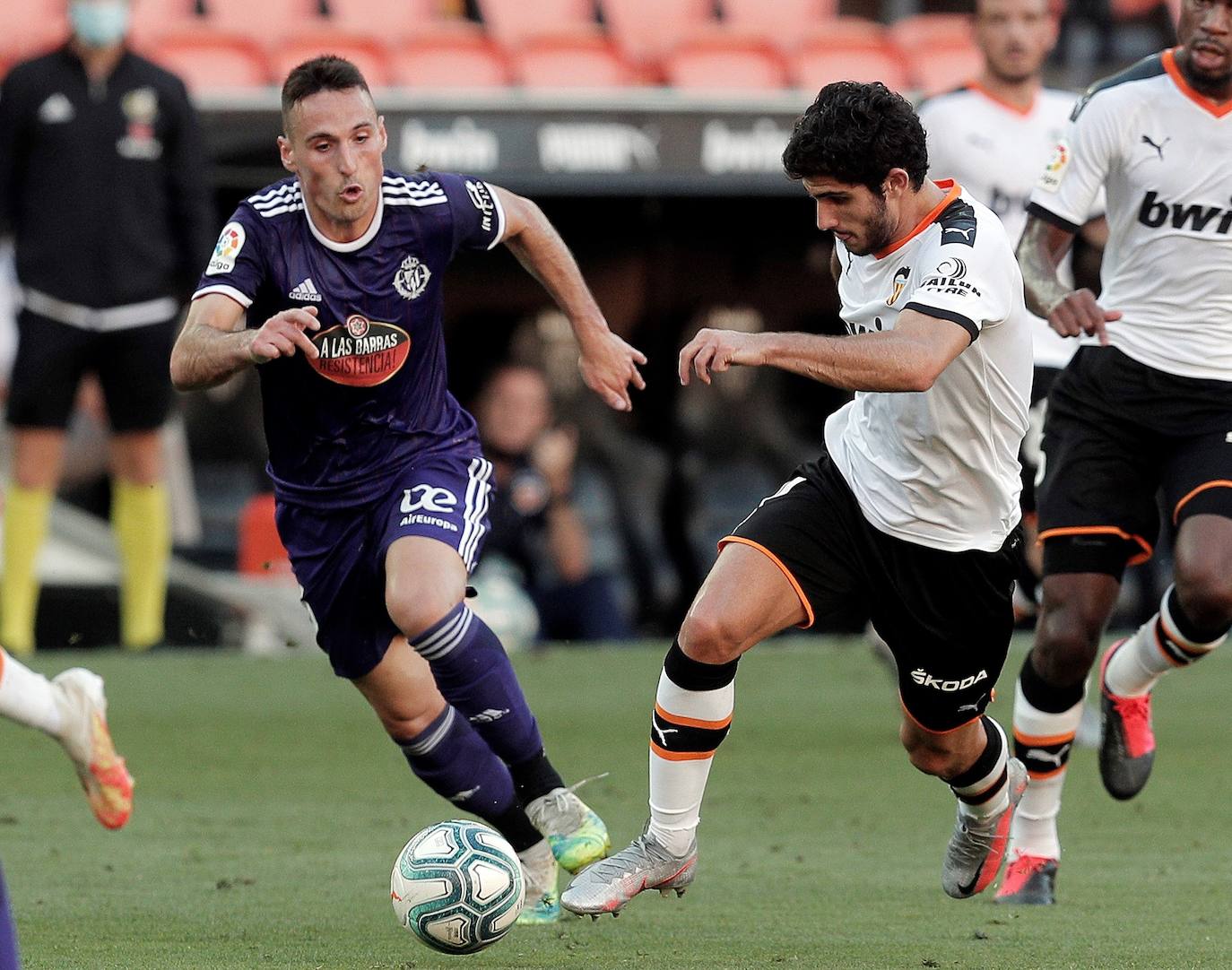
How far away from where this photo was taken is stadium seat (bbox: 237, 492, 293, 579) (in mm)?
11914

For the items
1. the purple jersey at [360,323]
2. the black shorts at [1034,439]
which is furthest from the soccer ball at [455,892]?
the black shorts at [1034,439]

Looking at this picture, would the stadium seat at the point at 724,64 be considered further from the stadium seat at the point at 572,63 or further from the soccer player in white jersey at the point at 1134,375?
the soccer player in white jersey at the point at 1134,375

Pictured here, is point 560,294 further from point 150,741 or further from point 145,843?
point 150,741

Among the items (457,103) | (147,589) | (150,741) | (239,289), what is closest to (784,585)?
(239,289)

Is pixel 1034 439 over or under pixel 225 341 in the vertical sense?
under

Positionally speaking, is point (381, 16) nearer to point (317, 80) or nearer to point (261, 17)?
point (261, 17)

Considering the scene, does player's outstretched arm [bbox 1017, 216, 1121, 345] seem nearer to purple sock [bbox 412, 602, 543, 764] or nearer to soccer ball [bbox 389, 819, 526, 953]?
purple sock [bbox 412, 602, 543, 764]

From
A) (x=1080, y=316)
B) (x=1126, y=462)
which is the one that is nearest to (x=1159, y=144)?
(x=1080, y=316)

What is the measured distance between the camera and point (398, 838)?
6.62 m

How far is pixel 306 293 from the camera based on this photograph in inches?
213

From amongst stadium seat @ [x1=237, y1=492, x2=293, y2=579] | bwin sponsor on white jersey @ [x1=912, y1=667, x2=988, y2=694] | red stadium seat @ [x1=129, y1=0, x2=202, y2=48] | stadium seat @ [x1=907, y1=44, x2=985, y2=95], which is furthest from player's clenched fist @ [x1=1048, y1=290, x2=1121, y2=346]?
red stadium seat @ [x1=129, y1=0, x2=202, y2=48]

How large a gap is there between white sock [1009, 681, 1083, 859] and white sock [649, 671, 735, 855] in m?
1.21

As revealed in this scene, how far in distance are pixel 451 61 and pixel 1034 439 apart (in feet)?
21.5

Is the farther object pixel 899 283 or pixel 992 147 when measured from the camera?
pixel 992 147
